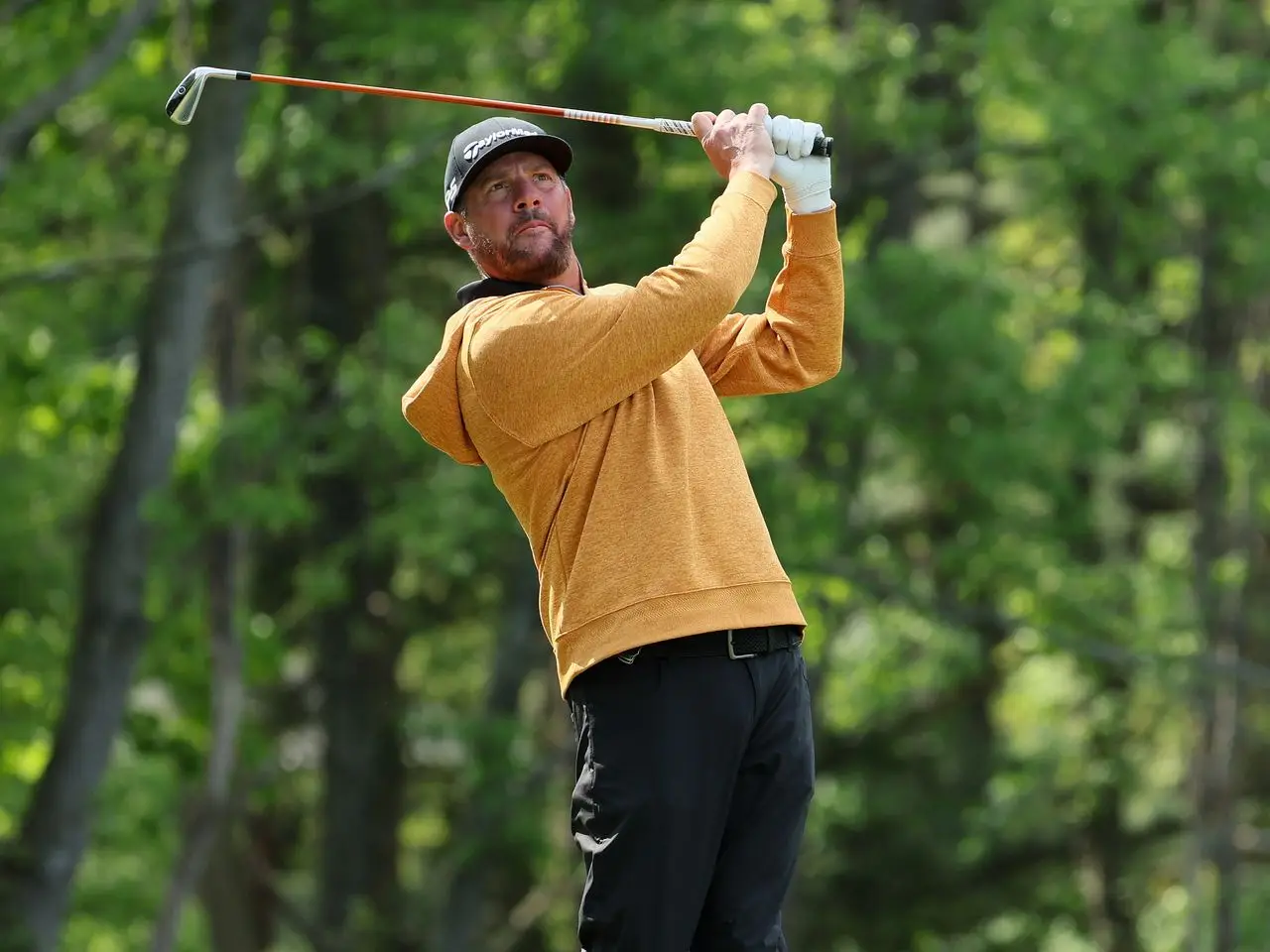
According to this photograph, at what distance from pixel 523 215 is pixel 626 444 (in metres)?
0.41

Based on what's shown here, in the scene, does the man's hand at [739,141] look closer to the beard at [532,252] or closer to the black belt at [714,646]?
the beard at [532,252]

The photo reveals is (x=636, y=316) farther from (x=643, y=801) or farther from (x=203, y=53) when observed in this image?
(x=203, y=53)

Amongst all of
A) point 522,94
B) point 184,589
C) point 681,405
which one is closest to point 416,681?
point 184,589

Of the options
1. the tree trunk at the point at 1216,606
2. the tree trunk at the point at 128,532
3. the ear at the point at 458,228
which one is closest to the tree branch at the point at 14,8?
the tree trunk at the point at 128,532

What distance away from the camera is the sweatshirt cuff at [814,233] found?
3387 millimetres

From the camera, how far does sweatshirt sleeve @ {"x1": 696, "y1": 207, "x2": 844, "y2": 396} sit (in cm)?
342

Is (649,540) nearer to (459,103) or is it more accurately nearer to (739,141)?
(739,141)

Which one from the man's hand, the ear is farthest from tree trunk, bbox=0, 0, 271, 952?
the man's hand

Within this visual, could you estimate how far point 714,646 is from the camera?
3129 millimetres

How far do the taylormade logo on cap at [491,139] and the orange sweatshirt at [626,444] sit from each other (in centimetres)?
22

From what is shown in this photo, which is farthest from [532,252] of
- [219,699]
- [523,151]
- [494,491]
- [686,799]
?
[219,699]

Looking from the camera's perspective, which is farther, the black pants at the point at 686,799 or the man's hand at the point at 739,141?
the man's hand at the point at 739,141

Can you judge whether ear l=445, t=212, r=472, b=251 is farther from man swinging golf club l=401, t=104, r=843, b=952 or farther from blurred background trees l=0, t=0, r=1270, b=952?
blurred background trees l=0, t=0, r=1270, b=952

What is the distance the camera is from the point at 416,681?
54.6ft
